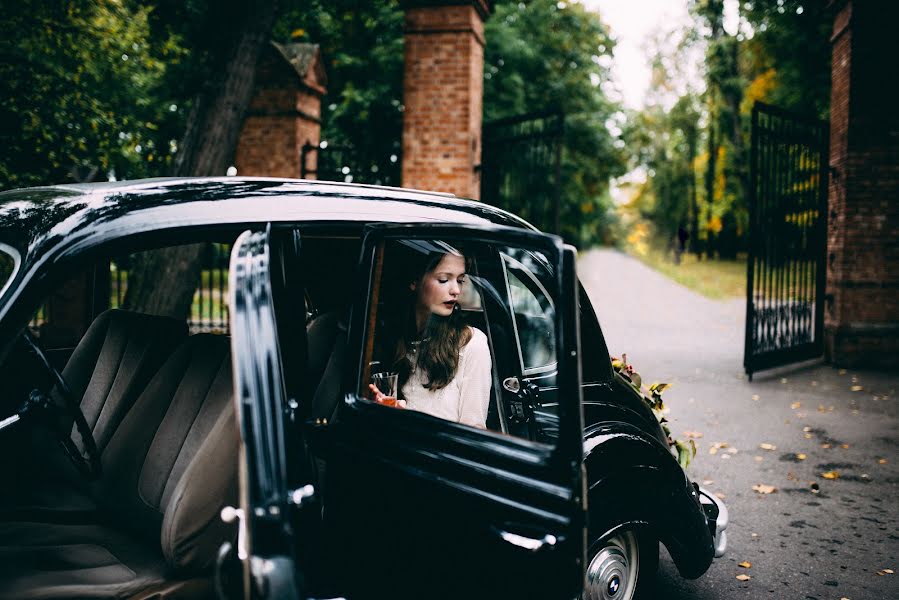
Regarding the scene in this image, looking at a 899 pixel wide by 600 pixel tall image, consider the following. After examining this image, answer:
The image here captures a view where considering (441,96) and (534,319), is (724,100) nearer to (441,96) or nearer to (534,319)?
(441,96)

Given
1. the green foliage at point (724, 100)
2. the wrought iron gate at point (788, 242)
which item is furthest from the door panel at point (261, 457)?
the green foliage at point (724, 100)

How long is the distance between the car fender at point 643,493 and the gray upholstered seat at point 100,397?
178 centimetres

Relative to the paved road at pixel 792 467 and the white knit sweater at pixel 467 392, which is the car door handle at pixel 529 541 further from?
the paved road at pixel 792 467

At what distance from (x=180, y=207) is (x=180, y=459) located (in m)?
0.90

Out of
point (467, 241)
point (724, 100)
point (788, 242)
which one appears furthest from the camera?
point (724, 100)

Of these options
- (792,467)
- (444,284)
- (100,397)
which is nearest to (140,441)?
(100,397)

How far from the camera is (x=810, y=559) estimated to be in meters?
4.14

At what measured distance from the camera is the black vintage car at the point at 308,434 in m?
1.86

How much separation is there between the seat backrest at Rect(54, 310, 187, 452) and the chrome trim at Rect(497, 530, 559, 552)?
172cm

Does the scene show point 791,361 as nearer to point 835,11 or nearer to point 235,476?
point 835,11

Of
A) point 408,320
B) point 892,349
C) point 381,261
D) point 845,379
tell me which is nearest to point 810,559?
point 408,320

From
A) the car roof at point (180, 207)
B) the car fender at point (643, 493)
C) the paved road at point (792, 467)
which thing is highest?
the car roof at point (180, 207)

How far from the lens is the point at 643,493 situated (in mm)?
2809

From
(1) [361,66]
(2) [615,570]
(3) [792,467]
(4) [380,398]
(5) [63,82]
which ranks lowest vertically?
(3) [792,467]
